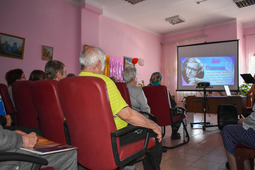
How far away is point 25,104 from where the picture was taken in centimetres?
190

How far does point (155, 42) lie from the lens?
26.7 ft

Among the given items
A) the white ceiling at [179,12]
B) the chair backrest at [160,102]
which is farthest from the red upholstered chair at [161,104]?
the white ceiling at [179,12]

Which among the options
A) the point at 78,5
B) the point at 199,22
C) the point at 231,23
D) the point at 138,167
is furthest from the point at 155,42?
the point at 138,167

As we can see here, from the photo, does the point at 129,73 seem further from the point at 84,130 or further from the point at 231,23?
the point at 231,23

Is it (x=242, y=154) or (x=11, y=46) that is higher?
(x=11, y=46)

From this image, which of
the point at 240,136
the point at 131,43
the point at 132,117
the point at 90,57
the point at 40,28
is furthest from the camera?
the point at 131,43

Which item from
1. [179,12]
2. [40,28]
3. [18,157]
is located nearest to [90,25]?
[40,28]

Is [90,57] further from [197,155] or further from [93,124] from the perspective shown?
[197,155]

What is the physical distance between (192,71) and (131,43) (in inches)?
90.2

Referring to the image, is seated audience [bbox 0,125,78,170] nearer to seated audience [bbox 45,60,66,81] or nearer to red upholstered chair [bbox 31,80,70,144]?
red upholstered chair [bbox 31,80,70,144]

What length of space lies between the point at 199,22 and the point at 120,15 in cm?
283

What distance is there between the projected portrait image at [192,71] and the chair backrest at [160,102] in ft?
13.6

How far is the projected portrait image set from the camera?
6.56 meters

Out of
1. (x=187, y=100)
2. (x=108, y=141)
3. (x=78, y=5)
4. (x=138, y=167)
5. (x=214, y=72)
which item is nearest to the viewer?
(x=108, y=141)
